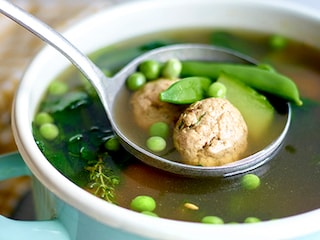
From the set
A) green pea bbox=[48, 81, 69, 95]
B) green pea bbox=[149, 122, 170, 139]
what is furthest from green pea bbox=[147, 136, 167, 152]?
green pea bbox=[48, 81, 69, 95]

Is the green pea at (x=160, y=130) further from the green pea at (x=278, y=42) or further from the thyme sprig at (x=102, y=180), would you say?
the green pea at (x=278, y=42)

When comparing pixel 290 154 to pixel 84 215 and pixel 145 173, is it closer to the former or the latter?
pixel 145 173

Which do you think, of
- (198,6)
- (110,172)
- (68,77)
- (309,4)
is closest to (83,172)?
(110,172)

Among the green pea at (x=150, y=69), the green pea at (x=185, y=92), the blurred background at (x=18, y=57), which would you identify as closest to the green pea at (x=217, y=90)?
the green pea at (x=185, y=92)

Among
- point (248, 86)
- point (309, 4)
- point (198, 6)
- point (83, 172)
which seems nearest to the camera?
point (83, 172)

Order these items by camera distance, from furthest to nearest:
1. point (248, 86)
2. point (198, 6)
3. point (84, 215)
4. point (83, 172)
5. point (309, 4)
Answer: point (309, 4) → point (198, 6) → point (248, 86) → point (83, 172) → point (84, 215)

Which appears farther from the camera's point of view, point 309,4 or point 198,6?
point 309,4

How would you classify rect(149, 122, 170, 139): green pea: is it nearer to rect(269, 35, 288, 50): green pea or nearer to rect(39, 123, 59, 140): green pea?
rect(39, 123, 59, 140): green pea

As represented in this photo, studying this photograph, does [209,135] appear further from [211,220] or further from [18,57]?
[18,57]
